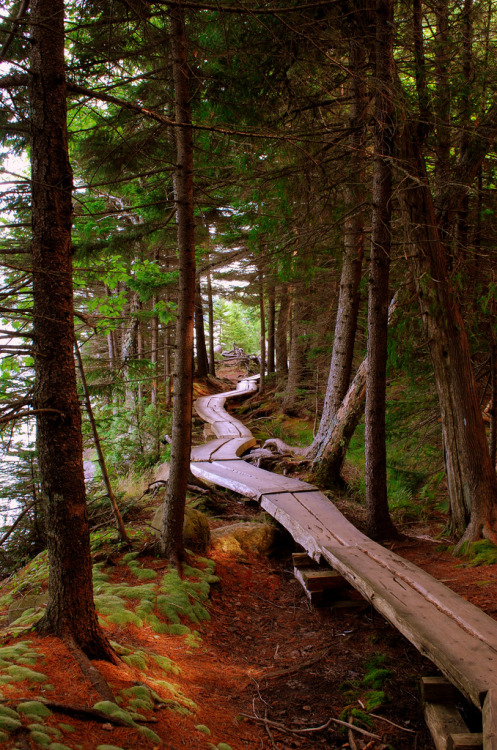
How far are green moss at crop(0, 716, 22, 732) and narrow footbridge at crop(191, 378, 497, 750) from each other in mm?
2529

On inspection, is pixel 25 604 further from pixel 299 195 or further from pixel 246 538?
pixel 299 195

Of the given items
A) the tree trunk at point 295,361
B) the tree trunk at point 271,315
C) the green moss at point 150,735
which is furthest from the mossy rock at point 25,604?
the tree trunk at point 271,315

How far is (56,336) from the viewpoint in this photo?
3.06 metres

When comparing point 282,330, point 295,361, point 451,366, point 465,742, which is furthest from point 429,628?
point 282,330

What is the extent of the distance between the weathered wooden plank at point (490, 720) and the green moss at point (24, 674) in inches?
Answer: 103

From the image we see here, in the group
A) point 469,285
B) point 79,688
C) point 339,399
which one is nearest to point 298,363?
point 339,399

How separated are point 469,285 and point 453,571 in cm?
399

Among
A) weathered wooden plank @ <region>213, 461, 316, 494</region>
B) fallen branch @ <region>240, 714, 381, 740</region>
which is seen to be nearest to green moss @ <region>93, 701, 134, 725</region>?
fallen branch @ <region>240, 714, 381, 740</region>

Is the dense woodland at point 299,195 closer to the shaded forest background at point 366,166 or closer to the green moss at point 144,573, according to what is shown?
the shaded forest background at point 366,166

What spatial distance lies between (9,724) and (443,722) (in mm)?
2692

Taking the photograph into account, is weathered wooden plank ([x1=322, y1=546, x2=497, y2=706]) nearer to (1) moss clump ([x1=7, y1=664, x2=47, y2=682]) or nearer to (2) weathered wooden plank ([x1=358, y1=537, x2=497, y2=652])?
(2) weathered wooden plank ([x1=358, y1=537, x2=497, y2=652])

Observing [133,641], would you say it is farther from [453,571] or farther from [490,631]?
[453,571]

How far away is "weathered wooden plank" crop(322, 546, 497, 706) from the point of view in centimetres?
289

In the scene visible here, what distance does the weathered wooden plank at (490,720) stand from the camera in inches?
97.5
